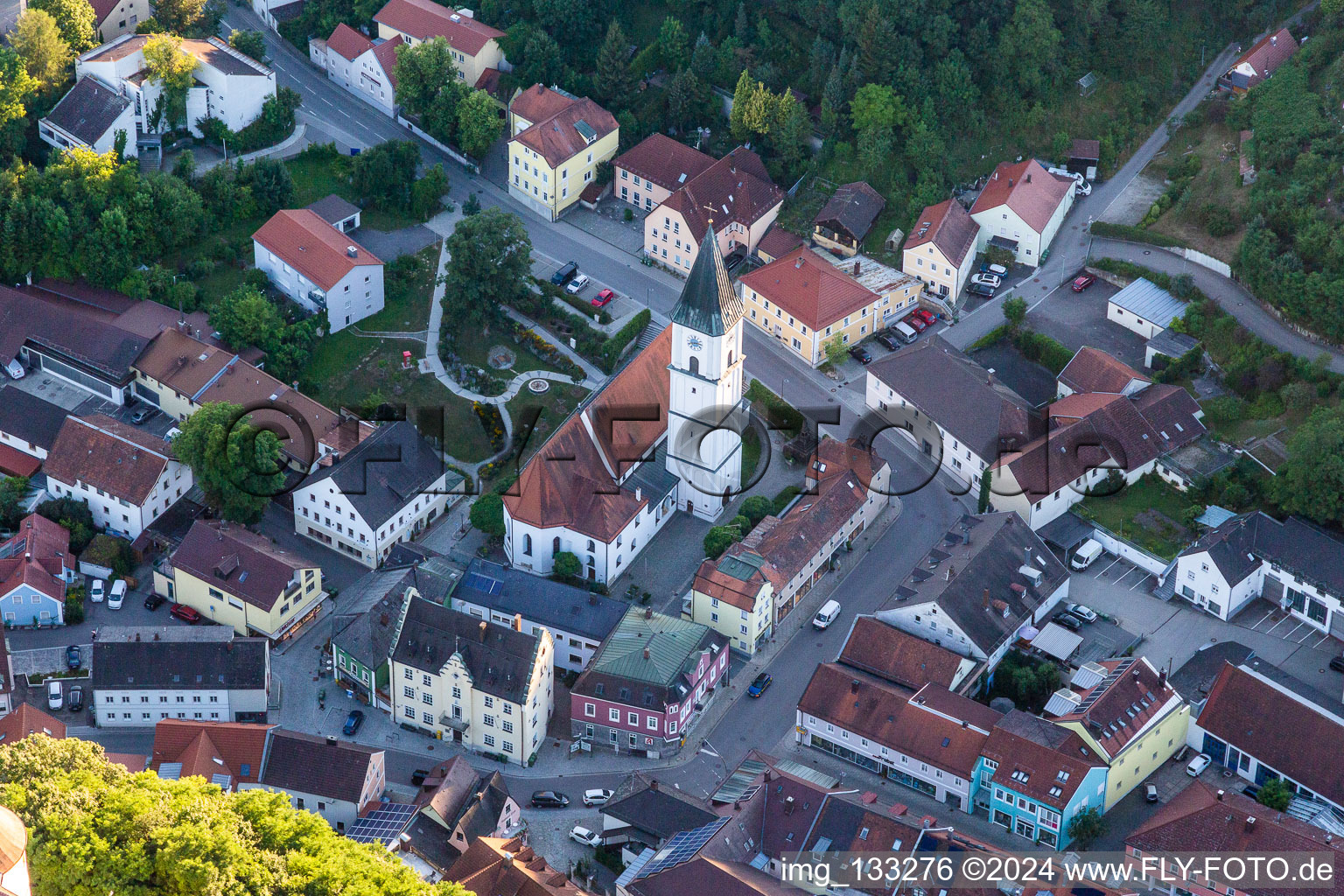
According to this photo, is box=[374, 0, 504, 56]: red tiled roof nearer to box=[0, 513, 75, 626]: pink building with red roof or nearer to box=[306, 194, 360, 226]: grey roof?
box=[306, 194, 360, 226]: grey roof

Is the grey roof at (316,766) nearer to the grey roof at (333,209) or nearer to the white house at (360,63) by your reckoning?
the grey roof at (333,209)

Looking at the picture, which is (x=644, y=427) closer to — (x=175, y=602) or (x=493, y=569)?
(x=493, y=569)

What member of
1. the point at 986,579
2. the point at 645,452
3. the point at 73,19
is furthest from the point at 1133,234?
the point at 73,19

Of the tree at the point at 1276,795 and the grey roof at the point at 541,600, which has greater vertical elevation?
the tree at the point at 1276,795

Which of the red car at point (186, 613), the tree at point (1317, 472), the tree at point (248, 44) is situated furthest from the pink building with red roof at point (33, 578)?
the tree at point (1317, 472)

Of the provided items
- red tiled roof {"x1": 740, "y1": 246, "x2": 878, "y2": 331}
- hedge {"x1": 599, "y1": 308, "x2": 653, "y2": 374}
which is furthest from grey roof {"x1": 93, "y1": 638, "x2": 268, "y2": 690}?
red tiled roof {"x1": 740, "y1": 246, "x2": 878, "y2": 331}

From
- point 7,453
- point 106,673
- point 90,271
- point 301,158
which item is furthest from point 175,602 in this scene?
point 301,158
